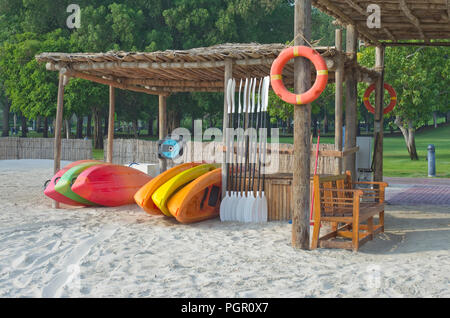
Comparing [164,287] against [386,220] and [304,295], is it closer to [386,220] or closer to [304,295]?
[304,295]

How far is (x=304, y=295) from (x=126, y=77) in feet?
29.8

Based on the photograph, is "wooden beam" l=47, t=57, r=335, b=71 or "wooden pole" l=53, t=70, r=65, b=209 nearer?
"wooden beam" l=47, t=57, r=335, b=71

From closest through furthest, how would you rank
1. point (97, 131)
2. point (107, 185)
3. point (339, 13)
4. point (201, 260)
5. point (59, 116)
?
point (201, 260)
point (339, 13)
point (107, 185)
point (59, 116)
point (97, 131)

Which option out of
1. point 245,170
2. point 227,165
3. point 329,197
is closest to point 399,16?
point 245,170

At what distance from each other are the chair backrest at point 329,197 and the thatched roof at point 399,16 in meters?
2.80

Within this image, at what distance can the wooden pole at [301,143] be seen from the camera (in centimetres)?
705

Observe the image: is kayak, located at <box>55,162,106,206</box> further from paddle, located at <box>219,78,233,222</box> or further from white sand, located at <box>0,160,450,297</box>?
paddle, located at <box>219,78,233,222</box>

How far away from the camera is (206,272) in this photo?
233 inches

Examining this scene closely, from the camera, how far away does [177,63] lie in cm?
1005

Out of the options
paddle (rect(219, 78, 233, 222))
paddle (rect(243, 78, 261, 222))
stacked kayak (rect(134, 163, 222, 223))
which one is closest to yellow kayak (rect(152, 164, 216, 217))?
stacked kayak (rect(134, 163, 222, 223))

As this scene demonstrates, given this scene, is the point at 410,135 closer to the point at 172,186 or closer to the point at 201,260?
the point at 172,186

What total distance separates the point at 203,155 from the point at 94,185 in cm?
601

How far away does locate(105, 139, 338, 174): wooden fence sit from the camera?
40.3 feet
